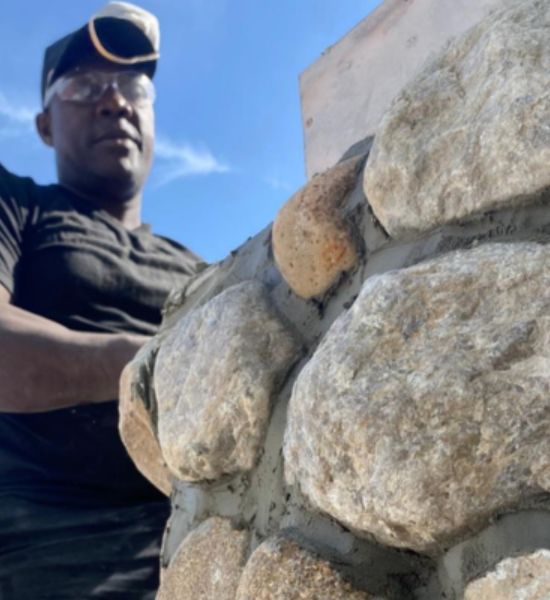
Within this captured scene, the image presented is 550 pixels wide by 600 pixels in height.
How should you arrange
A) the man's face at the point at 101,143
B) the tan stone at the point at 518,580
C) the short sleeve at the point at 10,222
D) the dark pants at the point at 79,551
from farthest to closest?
the man's face at the point at 101,143 < the short sleeve at the point at 10,222 < the dark pants at the point at 79,551 < the tan stone at the point at 518,580

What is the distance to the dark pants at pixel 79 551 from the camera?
4.37ft

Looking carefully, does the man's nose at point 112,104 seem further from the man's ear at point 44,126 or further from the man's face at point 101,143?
the man's ear at point 44,126

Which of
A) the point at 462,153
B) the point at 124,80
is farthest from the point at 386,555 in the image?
the point at 124,80

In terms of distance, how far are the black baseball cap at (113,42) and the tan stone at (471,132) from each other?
3.99 ft

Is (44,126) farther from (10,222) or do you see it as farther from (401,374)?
(401,374)

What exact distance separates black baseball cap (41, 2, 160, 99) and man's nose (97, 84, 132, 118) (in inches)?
2.3

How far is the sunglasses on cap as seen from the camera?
1819mm

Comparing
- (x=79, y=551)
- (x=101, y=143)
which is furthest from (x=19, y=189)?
(x=79, y=551)

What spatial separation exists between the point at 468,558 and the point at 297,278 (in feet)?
0.98

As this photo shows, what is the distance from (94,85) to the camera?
1.82 metres

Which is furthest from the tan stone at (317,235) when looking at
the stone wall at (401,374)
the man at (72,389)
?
the man at (72,389)

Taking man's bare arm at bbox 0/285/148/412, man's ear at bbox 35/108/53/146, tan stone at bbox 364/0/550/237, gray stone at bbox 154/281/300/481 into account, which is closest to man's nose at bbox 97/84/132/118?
man's ear at bbox 35/108/53/146

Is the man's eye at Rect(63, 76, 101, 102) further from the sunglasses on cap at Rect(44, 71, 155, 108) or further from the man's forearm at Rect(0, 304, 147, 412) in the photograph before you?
the man's forearm at Rect(0, 304, 147, 412)

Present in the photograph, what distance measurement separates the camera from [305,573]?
59 centimetres
